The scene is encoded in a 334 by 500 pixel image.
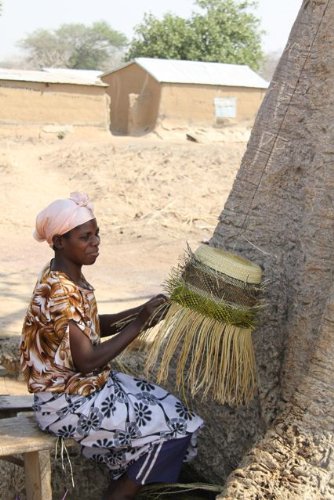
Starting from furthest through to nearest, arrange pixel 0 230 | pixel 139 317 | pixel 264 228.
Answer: pixel 0 230 < pixel 264 228 < pixel 139 317

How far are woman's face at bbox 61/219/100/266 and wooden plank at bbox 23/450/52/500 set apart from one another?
2.35 ft

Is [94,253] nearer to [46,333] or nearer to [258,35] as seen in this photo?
[46,333]

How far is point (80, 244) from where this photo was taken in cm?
286

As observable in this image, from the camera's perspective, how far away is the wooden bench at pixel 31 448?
9.28 ft

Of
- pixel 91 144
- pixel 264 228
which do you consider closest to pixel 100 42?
pixel 91 144

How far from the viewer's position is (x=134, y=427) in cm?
284

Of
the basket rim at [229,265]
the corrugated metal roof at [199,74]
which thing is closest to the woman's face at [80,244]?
the basket rim at [229,265]

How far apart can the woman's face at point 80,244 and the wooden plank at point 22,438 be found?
0.64m

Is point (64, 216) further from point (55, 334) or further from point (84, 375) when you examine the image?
point (84, 375)

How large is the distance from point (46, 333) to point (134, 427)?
Result: 453mm

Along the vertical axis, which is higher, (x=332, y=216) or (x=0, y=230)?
(x=332, y=216)

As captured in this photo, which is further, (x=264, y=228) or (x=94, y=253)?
(x=264, y=228)

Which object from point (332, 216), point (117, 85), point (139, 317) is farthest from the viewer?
point (117, 85)

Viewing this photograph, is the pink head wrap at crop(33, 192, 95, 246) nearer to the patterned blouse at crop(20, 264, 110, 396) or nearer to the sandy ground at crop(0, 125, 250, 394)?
the patterned blouse at crop(20, 264, 110, 396)
